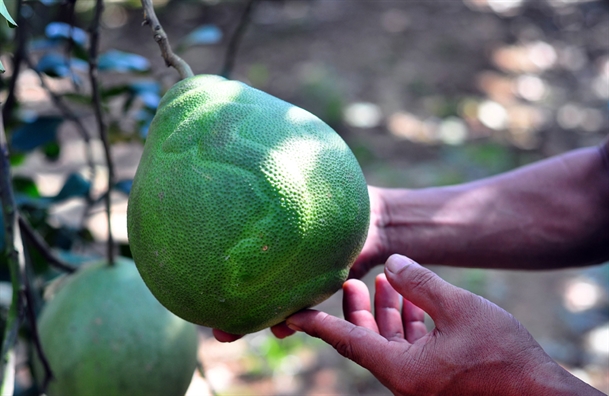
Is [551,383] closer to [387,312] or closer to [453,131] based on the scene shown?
[387,312]

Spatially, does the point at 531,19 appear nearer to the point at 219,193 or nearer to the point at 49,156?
the point at 49,156

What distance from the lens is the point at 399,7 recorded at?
220 inches

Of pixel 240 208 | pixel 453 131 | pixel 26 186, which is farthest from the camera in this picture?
pixel 453 131

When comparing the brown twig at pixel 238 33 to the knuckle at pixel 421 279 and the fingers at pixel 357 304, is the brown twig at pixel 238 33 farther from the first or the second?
the knuckle at pixel 421 279

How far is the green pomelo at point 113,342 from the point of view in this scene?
1.07 metres

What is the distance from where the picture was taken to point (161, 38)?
89 cm

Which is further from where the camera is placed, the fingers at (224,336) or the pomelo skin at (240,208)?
the fingers at (224,336)

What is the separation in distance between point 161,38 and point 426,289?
561 mm

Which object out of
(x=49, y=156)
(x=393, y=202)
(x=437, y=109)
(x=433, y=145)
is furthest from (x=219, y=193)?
(x=437, y=109)

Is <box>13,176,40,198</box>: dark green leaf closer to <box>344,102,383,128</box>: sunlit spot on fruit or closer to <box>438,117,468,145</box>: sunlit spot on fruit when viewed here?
<box>344,102,383,128</box>: sunlit spot on fruit

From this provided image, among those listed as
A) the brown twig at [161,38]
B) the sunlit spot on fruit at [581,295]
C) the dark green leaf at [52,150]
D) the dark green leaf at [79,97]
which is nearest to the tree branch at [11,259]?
the brown twig at [161,38]

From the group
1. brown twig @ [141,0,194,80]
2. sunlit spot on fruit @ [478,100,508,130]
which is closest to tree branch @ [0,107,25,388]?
brown twig @ [141,0,194,80]

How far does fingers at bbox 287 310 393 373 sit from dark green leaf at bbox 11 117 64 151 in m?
0.91

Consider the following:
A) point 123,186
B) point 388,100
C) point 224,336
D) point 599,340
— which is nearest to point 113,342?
point 224,336
